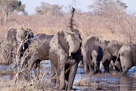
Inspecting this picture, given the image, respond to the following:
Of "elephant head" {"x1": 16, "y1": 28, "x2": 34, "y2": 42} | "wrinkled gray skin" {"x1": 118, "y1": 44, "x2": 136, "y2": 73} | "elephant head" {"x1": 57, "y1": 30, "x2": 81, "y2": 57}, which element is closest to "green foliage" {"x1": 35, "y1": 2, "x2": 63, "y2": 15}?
"wrinkled gray skin" {"x1": 118, "y1": 44, "x2": 136, "y2": 73}

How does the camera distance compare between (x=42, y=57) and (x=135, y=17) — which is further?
(x=135, y=17)

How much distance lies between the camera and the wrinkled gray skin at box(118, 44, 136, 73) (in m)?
14.4

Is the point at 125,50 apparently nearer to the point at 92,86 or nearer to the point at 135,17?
the point at 92,86

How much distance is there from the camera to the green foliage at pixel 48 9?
2197 inches

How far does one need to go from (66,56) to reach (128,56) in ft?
21.6

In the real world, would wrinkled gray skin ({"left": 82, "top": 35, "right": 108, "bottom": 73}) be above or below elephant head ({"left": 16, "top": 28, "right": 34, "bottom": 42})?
below

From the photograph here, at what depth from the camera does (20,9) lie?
5781 centimetres

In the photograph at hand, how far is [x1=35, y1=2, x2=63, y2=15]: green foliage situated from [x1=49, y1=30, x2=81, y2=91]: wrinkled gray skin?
45.3 m

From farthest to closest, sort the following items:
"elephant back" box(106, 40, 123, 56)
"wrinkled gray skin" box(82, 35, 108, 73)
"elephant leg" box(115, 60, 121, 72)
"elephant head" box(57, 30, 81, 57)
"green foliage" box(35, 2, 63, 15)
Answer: "green foliage" box(35, 2, 63, 15)
"elephant leg" box(115, 60, 121, 72)
"elephant back" box(106, 40, 123, 56)
"wrinkled gray skin" box(82, 35, 108, 73)
"elephant head" box(57, 30, 81, 57)

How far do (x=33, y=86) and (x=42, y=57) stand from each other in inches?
103

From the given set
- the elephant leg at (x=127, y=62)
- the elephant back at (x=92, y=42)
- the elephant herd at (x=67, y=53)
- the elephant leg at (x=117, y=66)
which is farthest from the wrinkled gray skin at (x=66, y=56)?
the elephant leg at (x=117, y=66)

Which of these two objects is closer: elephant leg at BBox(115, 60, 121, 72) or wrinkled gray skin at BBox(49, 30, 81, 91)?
wrinkled gray skin at BBox(49, 30, 81, 91)

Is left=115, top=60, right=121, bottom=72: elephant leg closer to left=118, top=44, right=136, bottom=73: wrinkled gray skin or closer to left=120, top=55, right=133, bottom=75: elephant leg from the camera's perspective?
left=118, top=44, right=136, bottom=73: wrinkled gray skin

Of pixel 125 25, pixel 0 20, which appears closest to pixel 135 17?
pixel 125 25
